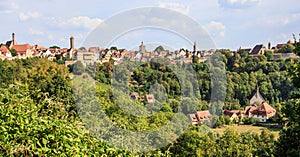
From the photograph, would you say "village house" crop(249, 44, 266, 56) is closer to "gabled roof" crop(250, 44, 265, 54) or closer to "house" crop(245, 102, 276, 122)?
"gabled roof" crop(250, 44, 265, 54)

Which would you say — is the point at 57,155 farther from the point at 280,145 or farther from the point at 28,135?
the point at 280,145

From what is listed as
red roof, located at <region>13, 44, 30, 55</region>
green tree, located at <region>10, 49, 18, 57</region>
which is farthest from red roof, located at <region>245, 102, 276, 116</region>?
green tree, located at <region>10, 49, 18, 57</region>

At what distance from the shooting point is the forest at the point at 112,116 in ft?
8.33

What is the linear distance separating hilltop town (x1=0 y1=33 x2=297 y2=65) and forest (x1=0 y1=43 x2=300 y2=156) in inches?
21.2

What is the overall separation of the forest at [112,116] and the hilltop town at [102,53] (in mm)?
540

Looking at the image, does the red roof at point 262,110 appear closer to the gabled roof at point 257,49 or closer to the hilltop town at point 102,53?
the hilltop town at point 102,53

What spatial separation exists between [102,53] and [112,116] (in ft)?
21.3

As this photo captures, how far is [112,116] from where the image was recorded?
5891mm

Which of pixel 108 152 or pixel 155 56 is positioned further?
pixel 155 56

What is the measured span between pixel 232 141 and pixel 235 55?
34.5 meters

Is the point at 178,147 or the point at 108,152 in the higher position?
the point at 108,152

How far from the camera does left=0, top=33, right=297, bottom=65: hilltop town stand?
11.3m

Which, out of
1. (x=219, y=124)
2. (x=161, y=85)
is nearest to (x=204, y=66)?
(x=219, y=124)

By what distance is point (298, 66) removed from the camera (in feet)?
17.6
